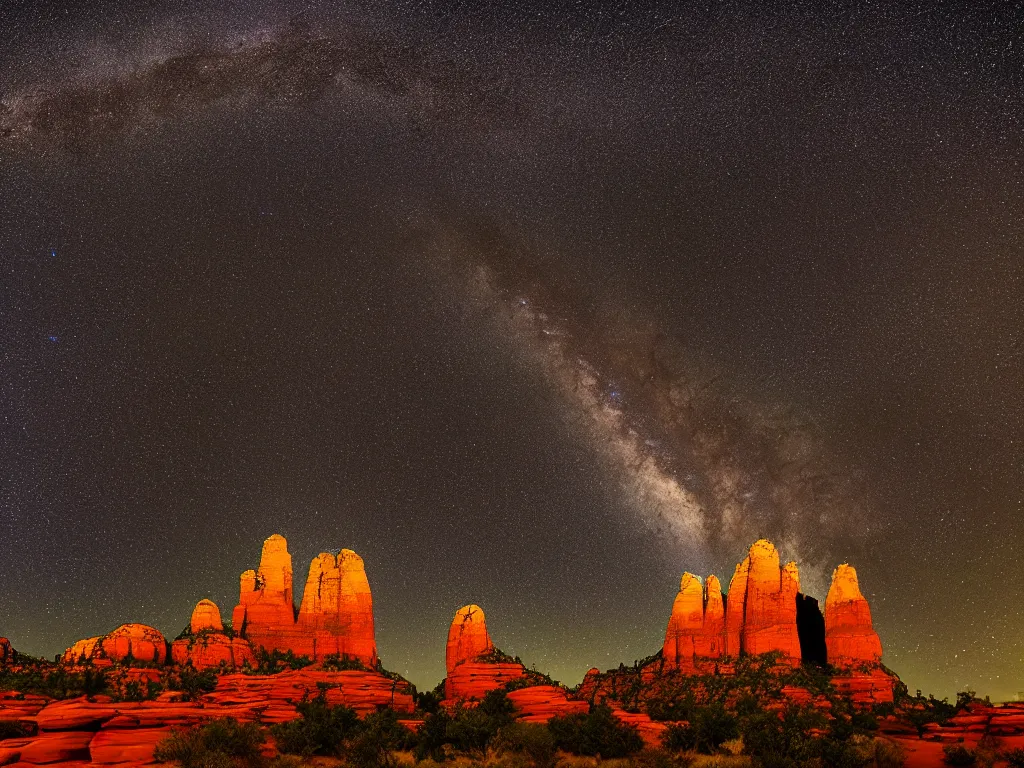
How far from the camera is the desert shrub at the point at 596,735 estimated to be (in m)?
47.6

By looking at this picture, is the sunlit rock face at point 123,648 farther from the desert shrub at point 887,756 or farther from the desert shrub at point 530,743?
the desert shrub at point 887,756

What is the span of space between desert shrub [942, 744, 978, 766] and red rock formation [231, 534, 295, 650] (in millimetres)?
42489

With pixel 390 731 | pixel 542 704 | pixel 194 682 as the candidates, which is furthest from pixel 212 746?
pixel 542 704

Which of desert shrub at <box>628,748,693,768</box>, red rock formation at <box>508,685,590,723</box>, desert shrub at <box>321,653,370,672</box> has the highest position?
desert shrub at <box>321,653,370,672</box>

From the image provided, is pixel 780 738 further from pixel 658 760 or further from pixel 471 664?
pixel 471 664

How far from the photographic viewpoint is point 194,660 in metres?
65.1

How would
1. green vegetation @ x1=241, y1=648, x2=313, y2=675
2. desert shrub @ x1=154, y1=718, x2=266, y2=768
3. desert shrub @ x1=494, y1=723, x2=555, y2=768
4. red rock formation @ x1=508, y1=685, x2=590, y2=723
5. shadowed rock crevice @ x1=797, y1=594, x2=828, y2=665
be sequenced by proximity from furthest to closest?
shadowed rock crevice @ x1=797, y1=594, x2=828, y2=665 < green vegetation @ x1=241, y1=648, x2=313, y2=675 < red rock formation @ x1=508, y1=685, x2=590, y2=723 < desert shrub @ x1=494, y1=723, x2=555, y2=768 < desert shrub @ x1=154, y1=718, x2=266, y2=768

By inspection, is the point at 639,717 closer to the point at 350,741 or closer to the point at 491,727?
the point at 491,727

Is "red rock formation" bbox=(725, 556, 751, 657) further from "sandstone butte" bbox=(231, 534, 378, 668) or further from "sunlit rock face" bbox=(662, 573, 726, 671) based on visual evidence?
"sandstone butte" bbox=(231, 534, 378, 668)

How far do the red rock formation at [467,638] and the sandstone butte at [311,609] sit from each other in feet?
19.6

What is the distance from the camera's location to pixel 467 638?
74.7 m

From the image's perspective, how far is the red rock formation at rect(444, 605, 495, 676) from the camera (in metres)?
74.1

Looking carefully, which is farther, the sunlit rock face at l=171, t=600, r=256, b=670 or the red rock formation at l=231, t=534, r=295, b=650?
the red rock formation at l=231, t=534, r=295, b=650

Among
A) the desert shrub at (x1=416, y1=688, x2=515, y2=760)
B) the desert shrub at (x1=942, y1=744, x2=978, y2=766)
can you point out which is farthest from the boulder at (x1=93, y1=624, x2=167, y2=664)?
the desert shrub at (x1=942, y1=744, x2=978, y2=766)
